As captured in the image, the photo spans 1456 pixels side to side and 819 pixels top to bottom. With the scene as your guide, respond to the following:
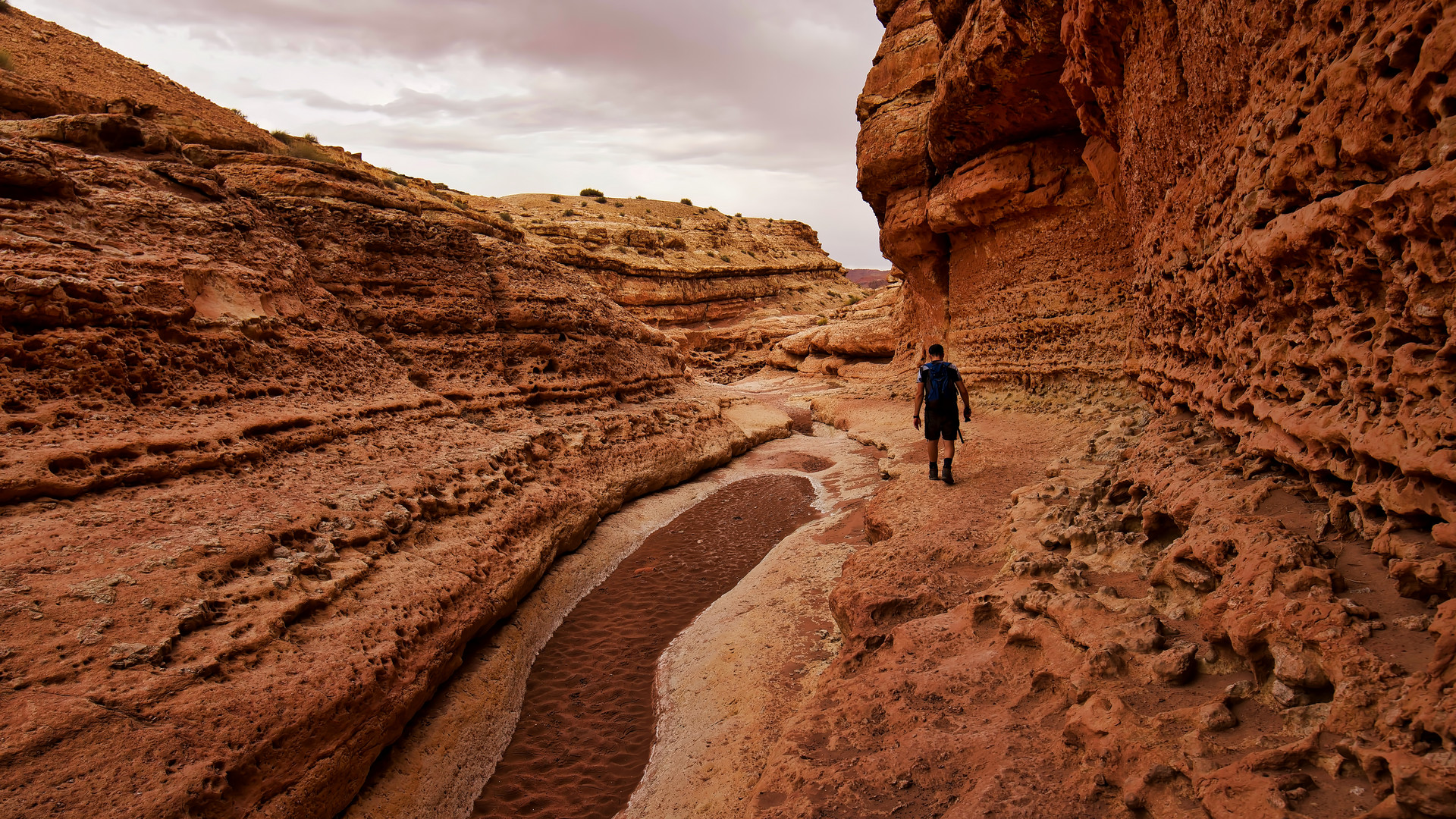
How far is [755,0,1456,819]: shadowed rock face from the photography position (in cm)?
185

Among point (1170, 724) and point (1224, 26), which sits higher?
point (1224, 26)

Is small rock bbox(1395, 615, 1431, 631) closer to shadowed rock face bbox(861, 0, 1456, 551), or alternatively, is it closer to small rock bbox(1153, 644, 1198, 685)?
shadowed rock face bbox(861, 0, 1456, 551)

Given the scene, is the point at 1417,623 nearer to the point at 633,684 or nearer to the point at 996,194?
the point at 633,684

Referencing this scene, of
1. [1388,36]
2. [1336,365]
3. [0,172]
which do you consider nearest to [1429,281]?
[1336,365]

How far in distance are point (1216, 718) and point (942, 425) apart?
482cm

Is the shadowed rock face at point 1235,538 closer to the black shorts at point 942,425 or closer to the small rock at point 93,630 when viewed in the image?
the black shorts at point 942,425

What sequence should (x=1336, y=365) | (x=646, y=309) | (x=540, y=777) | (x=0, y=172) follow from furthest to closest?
1. (x=646, y=309)
2. (x=0, y=172)
3. (x=540, y=777)
4. (x=1336, y=365)

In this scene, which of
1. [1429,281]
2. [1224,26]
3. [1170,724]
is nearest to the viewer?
[1429,281]

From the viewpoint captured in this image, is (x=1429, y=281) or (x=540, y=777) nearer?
(x=1429, y=281)

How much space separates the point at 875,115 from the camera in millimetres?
14531

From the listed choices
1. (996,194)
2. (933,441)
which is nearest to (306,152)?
(933,441)

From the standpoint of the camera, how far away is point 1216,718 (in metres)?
2.06

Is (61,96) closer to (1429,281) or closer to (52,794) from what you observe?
(52,794)

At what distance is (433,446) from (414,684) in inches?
129
